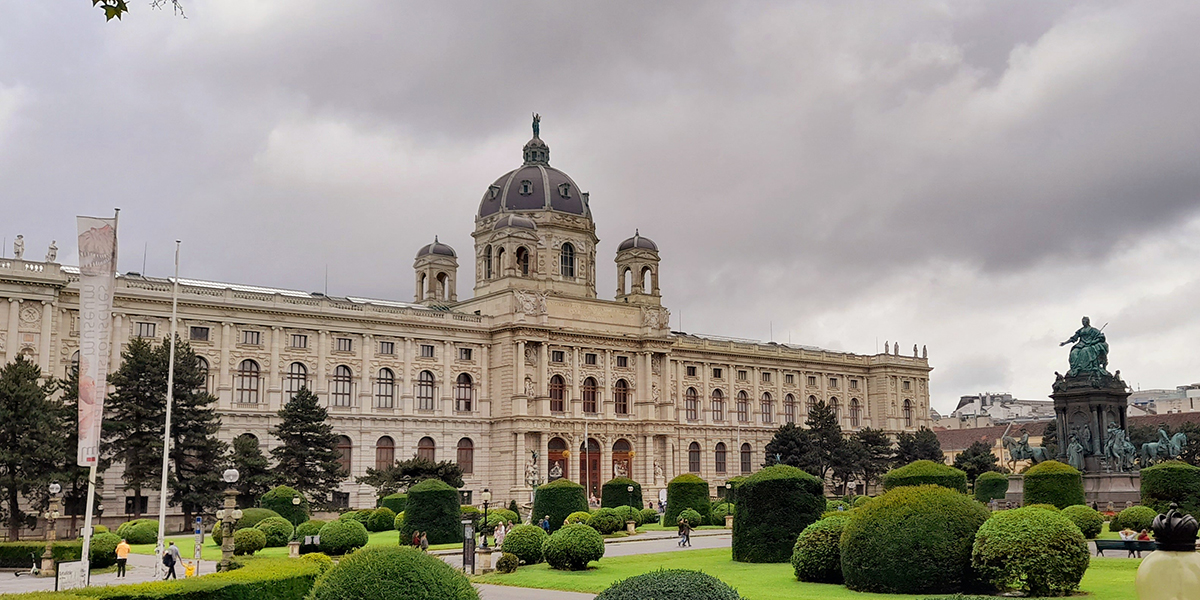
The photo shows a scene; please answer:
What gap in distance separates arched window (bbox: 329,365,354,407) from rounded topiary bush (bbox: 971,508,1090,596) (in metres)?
52.7

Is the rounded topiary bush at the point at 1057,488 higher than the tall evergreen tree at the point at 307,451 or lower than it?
lower

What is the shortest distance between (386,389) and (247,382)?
9453 millimetres

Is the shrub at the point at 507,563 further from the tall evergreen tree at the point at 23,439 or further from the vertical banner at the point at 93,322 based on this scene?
the tall evergreen tree at the point at 23,439

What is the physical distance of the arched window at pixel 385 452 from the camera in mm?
67938

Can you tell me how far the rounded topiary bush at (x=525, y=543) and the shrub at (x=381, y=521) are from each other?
17.0m

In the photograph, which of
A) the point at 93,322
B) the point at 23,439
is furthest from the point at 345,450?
the point at 93,322

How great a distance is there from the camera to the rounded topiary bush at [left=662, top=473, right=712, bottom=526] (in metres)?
51.1

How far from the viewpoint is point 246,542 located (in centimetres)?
3519

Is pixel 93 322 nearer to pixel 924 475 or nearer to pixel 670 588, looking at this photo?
pixel 670 588

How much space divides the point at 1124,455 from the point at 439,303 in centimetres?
5222

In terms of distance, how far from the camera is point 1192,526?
22.8ft

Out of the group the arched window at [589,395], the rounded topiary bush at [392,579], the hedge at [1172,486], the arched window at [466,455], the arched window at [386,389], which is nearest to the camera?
the rounded topiary bush at [392,579]

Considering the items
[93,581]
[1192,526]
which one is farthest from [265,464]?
[1192,526]

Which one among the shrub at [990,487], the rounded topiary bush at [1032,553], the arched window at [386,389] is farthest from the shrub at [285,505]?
the rounded topiary bush at [1032,553]
